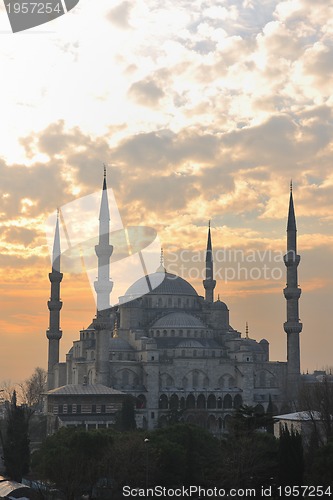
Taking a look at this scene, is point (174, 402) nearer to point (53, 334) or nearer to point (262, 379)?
point (262, 379)

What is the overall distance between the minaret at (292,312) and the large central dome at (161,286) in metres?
11.7

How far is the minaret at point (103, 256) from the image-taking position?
5588cm

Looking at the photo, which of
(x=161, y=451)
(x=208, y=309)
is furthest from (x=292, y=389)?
(x=161, y=451)

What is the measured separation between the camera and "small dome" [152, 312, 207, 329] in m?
62.5

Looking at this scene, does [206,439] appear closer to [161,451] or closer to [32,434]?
[161,451]

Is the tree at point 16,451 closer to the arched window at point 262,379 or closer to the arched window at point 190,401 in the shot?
the arched window at point 190,401

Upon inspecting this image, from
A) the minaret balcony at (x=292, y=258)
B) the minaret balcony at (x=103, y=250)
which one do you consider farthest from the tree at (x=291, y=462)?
the minaret balcony at (x=292, y=258)

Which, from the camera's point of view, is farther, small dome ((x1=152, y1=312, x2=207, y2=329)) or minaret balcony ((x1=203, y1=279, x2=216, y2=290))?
minaret balcony ((x1=203, y1=279, x2=216, y2=290))

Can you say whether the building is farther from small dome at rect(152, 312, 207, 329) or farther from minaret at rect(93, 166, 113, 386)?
small dome at rect(152, 312, 207, 329)

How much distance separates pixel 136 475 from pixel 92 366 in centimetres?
2857

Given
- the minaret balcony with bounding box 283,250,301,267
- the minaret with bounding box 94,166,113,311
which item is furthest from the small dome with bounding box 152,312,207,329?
the minaret balcony with bounding box 283,250,301,267

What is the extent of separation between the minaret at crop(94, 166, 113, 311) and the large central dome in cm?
829

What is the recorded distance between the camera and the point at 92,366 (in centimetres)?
5731

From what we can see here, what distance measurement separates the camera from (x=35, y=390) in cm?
8356
